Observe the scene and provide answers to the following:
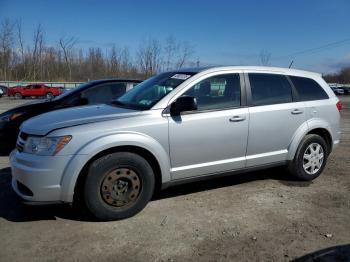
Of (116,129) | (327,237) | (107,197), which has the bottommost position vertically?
(327,237)

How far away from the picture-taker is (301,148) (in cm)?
543

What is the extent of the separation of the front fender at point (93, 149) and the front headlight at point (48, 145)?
0.18 metres

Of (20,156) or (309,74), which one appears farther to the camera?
(309,74)

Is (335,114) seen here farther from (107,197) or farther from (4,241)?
(4,241)

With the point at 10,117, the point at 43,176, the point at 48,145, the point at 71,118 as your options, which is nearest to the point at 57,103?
the point at 10,117

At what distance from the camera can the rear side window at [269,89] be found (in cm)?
502

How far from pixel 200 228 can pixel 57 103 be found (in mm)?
4374

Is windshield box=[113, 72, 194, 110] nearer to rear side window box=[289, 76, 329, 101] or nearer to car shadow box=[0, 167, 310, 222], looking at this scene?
car shadow box=[0, 167, 310, 222]

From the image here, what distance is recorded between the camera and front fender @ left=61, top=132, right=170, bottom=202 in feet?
12.5

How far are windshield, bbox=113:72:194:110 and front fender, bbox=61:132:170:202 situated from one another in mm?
480

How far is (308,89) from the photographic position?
5.61 m

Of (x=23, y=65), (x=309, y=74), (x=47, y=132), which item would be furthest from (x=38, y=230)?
(x=23, y=65)

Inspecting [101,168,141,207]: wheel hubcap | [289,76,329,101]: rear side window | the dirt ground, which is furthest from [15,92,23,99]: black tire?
[101,168,141,207]: wheel hubcap

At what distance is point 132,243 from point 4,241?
1266 mm
